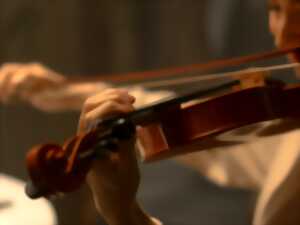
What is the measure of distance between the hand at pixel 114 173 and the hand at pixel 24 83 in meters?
0.35

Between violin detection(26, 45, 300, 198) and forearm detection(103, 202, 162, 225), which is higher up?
violin detection(26, 45, 300, 198)

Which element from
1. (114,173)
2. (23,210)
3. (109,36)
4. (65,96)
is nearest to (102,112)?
(114,173)

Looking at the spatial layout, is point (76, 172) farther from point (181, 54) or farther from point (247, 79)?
point (181, 54)

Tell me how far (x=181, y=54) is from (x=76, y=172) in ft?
3.02

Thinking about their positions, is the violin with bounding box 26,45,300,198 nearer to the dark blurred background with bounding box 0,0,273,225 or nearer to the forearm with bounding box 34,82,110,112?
the forearm with bounding box 34,82,110,112

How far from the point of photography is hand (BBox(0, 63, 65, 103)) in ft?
2.40

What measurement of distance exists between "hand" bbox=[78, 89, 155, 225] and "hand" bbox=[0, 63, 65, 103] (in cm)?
35

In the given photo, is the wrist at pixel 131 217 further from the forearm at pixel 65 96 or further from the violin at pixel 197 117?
the forearm at pixel 65 96

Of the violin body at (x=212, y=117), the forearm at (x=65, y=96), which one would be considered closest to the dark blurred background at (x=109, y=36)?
the forearm at (x=65, y=96)

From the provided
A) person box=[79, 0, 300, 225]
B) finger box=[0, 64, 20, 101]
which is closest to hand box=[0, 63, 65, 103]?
finger box=[0, 64, 20, 101]

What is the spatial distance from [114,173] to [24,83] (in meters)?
0.39

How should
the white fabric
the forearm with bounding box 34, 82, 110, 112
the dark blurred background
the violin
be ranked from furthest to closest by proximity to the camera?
1. the dark blurred background
2. the forearm with bounding box 34, 82, 110, 112
3. the white fabric
4. the violin

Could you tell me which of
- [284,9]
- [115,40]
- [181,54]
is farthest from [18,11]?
[284,9]

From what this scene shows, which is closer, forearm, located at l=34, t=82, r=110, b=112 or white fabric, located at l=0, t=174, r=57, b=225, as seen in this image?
white fabric, located at l=0, t=174, r=57, b=225
